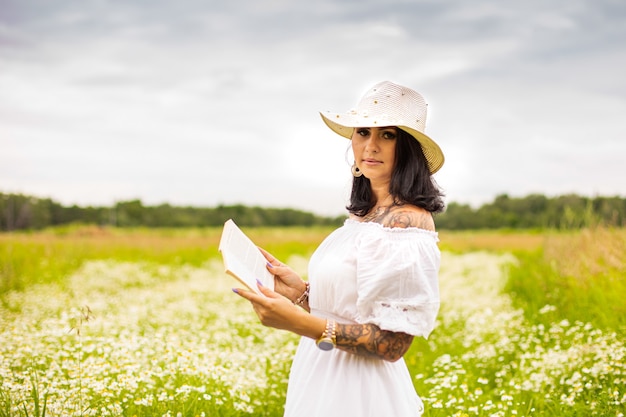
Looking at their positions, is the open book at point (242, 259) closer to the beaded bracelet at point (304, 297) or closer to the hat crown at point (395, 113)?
the beaded bracelet at point (304, 297)

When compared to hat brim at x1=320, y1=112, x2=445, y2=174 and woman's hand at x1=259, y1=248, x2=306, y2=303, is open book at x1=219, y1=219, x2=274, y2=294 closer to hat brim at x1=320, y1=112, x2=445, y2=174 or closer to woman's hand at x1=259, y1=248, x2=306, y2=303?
woman's hand at x1=259, y1=248, x2=306, y2=303

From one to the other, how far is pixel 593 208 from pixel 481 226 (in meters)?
34.8

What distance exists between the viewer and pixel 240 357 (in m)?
5.39

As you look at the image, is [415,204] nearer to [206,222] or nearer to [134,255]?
[134,255]

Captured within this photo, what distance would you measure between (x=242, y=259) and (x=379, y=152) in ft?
2.51

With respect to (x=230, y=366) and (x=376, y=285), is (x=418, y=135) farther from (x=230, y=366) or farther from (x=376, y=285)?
(x=230, y=366)

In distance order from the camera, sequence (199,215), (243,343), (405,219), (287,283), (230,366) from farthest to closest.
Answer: (199,215)
(243,343)
(230,366)
(287,283)
(405,219)

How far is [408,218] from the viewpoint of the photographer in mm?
2262

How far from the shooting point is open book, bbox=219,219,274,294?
6.60 ft

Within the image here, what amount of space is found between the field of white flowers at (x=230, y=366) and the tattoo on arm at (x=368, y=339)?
58.6 inches

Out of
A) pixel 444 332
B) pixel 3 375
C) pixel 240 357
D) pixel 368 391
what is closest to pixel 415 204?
pixel 368 391

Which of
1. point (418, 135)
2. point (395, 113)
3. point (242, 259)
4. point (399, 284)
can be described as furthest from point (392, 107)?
point (242, 259)

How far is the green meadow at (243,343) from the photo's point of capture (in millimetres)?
3820

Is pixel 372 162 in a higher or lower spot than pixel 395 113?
lower
